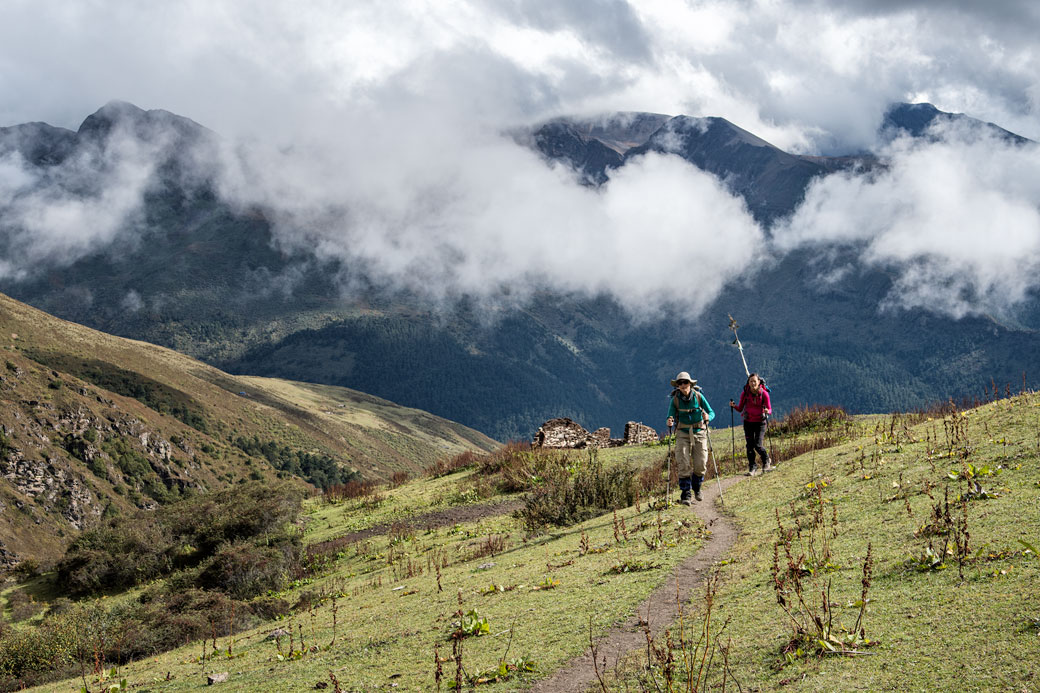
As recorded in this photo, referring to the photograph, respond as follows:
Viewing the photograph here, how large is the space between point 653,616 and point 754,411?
9479 millimetres

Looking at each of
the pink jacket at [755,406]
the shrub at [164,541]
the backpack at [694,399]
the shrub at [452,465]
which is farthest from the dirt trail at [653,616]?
the shrub at [452,465]

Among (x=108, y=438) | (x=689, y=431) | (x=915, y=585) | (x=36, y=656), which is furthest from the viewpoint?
(x=108, y=438)

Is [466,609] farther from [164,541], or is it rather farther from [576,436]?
[576,436]

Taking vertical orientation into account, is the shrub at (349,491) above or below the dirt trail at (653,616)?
above

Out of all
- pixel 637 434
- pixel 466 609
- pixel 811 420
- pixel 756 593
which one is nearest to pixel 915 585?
pixel 756 593

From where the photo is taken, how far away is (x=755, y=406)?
1622 centimetres

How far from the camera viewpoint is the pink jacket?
16172mm

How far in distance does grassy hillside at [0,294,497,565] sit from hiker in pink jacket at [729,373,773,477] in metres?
28.9

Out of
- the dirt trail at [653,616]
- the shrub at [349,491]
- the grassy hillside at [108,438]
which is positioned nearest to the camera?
the dirt trail at [653,616]

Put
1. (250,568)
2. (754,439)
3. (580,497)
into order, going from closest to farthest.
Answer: (580,497) < (754,439) < (250,568)

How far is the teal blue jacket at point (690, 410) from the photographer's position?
559 inches

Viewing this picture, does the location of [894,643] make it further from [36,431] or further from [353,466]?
[353,466]

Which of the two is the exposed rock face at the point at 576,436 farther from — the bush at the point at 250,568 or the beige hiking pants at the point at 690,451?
the beige hiking pants at the point at 690,451

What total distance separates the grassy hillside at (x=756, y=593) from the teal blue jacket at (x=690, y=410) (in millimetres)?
1597
